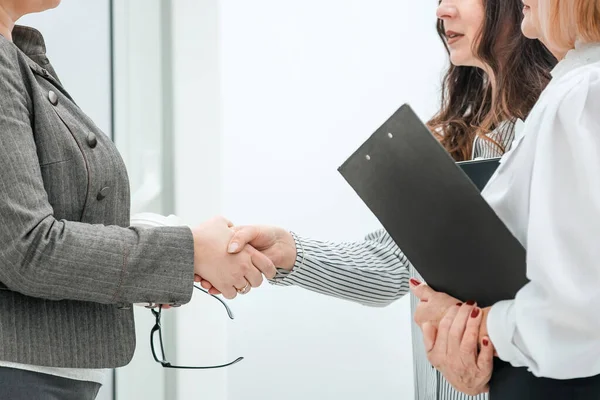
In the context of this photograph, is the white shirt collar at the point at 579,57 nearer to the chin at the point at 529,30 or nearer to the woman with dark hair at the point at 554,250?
the woman with dark hair at the point at 554,250

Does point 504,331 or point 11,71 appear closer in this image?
point 504,331

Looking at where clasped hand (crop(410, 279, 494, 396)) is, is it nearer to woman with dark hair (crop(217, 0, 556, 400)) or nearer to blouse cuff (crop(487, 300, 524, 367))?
blouse cuff (crop(487, 300, 524, 367))

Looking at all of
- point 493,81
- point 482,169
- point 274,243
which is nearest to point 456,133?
point 493,81

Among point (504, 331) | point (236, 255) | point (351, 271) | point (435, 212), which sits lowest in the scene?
point (351, 271)

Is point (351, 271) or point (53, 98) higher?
point (53, 98)

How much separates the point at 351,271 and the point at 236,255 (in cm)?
36

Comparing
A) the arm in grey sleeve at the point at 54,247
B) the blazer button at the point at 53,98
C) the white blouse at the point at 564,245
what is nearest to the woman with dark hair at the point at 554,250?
the white blouse at the point at 564,245

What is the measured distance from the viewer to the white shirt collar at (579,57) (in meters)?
0.96

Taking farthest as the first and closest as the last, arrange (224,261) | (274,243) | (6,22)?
(274,243) < (224,261) < (6,22)

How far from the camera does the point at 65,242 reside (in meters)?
1.03

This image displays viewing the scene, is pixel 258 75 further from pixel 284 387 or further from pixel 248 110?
pixel 284 387

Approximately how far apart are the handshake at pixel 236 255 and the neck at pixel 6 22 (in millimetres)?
451

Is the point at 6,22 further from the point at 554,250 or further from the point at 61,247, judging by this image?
the point at 554,250

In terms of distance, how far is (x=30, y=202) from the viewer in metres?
1.01
